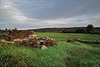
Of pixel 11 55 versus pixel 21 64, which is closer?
pixel 21 64

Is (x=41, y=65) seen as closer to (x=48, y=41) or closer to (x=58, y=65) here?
(x=58, y=65)

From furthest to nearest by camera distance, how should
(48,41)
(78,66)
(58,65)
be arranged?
(48,41)
(78,66)
(58,65)

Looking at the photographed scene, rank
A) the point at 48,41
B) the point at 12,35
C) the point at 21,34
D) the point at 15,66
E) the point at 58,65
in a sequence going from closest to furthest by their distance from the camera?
the point at 15,66 → the point at 58,65 → the point at 48,41 → the point at 12,35 → the point at 21,34

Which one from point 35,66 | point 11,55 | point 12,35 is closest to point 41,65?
point 35,66

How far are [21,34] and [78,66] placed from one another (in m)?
9.37

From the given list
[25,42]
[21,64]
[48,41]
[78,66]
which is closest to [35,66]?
[21,64]

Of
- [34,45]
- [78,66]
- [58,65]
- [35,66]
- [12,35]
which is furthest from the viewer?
[12,35]

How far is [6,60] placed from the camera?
11.7ft

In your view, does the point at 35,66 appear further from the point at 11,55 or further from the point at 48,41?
the point at 48,41

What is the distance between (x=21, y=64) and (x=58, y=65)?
209cm

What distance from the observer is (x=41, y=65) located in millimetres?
3998

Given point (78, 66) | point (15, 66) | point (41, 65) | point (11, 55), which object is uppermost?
point (11, 55)

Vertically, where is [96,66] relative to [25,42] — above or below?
below

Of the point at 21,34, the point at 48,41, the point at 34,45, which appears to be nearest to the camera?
the point at 34,45
